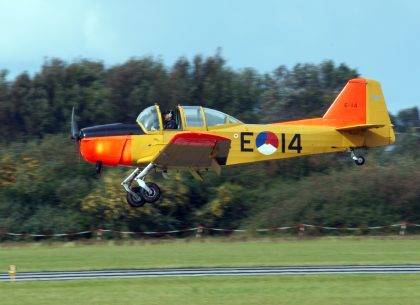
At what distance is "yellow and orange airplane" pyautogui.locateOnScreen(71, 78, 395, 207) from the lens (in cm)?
2142

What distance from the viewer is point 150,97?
4756 cm

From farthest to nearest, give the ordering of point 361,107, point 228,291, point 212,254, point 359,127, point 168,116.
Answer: point 212,254 < point 361,107 < point 359,127 < point 168,116 < point 228,291

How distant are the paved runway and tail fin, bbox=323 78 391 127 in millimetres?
4548

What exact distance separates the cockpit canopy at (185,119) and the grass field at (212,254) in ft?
12.9

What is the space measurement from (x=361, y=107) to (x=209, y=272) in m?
7.11

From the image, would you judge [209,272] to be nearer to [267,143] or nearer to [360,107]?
[267,143]

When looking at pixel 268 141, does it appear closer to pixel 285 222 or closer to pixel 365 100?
pixel 365 100

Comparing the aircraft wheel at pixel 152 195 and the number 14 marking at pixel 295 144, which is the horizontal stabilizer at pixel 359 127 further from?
the aircraft wheel at pixel 152 195

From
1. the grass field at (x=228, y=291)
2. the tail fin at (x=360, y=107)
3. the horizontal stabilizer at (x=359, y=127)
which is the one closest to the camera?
the grass field at (x=228, y=291)

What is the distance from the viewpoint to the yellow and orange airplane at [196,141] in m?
21.4

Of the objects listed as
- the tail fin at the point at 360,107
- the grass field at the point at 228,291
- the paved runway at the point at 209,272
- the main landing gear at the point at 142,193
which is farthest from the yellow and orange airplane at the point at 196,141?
the grass field at the point at 228,291

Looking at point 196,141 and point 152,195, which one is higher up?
point 196,141

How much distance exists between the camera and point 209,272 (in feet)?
69.5

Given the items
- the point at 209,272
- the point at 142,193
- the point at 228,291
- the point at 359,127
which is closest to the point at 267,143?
the point at 359,127
